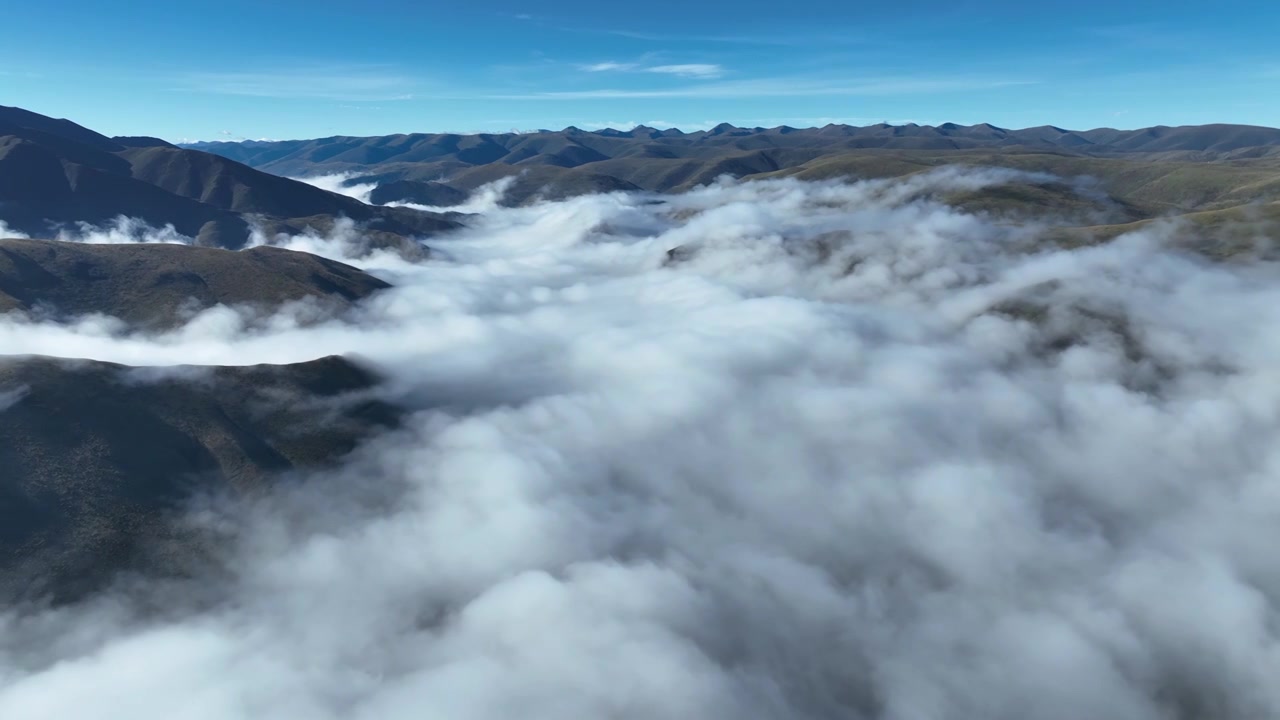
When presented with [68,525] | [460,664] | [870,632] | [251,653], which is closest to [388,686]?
[460,664]

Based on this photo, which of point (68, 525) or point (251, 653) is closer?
point (251, 653)

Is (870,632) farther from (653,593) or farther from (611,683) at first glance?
Answer: (611,683)

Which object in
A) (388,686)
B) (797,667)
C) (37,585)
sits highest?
(37,585)

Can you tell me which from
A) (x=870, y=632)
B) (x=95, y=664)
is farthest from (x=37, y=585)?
(x=870, y=632)

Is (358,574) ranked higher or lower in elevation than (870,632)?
higher

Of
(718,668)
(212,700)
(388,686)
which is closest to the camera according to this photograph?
(212,700)

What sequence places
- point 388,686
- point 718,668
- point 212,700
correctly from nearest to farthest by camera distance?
point 212,700, point 388,686, point 718,668

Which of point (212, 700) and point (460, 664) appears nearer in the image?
point (212, 700)

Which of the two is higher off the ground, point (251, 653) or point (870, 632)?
point (251, 653)

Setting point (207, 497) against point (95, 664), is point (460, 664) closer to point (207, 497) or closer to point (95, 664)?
point (95, 664)
